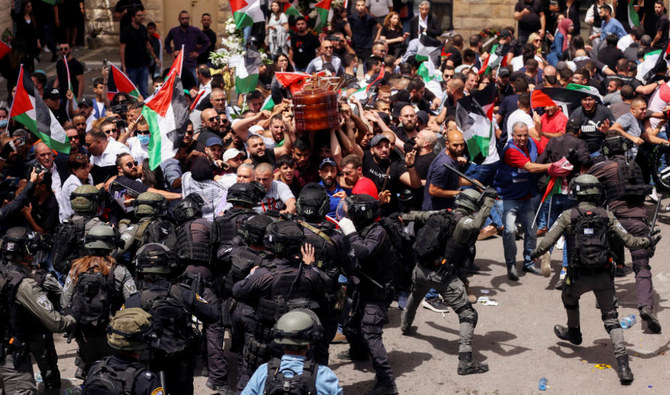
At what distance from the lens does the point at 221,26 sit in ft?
73.2

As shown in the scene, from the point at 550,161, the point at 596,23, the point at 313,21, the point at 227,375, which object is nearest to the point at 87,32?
the point at 313,21

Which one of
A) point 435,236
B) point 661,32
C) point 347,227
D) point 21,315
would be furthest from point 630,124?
point 21,315

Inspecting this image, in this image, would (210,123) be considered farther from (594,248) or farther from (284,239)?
(594,248)

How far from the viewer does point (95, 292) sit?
7.26 meters

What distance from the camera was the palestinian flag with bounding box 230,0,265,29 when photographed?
1479 cm

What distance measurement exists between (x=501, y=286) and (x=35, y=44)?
36.0 ft

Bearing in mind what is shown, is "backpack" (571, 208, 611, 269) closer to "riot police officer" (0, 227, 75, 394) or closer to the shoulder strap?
the shoulder strap

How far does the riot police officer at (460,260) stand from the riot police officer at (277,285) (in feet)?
6.32

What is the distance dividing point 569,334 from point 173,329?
4.21 metres

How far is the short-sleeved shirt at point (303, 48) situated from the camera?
56.1 ft

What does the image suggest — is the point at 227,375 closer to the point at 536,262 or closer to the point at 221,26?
the point at 536,262

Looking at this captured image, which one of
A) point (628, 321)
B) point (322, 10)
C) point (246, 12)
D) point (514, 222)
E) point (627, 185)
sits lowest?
point (628, 321)

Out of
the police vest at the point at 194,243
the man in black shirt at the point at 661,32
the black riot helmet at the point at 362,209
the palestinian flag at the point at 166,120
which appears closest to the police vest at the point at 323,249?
the black riot helmet at the point at 362,209

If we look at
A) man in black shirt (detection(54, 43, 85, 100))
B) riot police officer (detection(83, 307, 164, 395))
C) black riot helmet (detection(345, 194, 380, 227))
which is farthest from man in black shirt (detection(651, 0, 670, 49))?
riot police officer (detection(83, 307, 164, 395))
